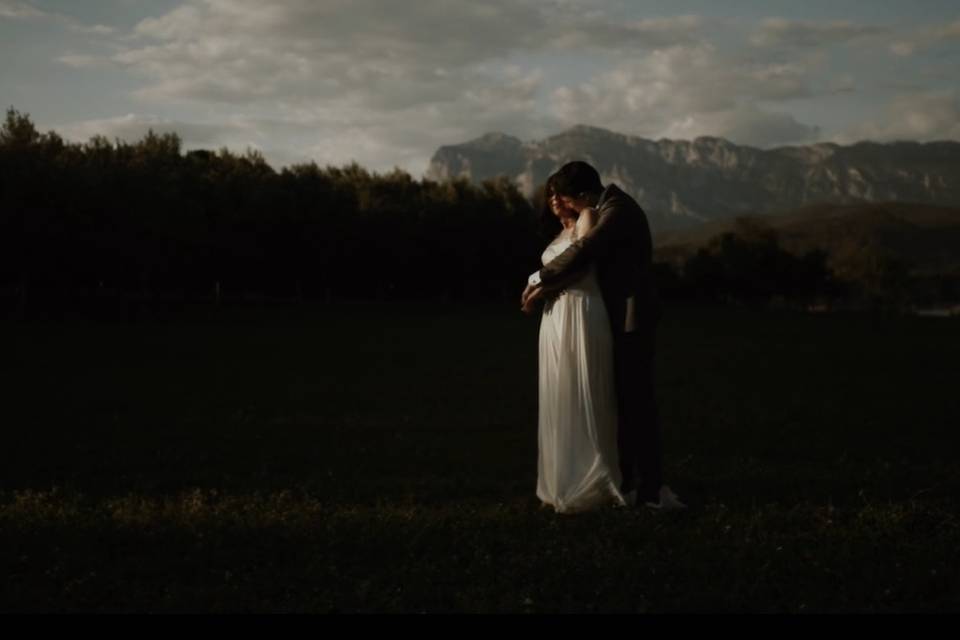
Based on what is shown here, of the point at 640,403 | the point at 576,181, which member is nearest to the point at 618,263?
the point at 576,181

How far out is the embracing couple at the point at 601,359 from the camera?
9922mm

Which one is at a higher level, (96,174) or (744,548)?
(96,174)

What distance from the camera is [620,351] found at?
10.1 metres

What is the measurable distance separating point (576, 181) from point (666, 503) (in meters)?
3.83

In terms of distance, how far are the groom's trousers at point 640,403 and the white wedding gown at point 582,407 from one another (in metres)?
0.14

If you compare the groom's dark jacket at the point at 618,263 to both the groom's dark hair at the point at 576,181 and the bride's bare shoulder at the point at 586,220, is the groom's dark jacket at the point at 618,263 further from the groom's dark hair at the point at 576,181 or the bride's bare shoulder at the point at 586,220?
the groom's dark hair at the point at 576,181

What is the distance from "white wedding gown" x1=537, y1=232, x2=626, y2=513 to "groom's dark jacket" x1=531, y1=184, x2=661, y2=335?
0.17m

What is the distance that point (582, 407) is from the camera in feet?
33.1

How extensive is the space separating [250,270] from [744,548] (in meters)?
76.2

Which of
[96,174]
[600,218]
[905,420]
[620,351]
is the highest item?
[96,174]

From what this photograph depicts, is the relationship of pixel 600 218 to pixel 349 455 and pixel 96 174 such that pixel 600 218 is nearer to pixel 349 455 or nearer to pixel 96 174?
pixel 349 455

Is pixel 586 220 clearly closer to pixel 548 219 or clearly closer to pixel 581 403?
pixel 548 219

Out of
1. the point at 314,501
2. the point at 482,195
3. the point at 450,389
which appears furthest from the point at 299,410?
the point at 482,195

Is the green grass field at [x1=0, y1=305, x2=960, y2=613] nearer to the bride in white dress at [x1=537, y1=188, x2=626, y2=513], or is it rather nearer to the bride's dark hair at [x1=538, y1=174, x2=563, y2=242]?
the bride in white dress at [x1=537, y1=188, x2=626, y2=513]
